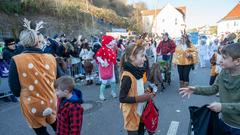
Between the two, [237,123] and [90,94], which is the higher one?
[237,123]

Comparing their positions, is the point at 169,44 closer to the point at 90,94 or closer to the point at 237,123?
the point at 90,94

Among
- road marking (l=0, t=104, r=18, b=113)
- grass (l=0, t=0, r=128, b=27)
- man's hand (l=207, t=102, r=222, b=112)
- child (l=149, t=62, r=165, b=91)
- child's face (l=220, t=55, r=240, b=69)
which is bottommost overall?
road marking (l=0, t=104, r=18, b=113)

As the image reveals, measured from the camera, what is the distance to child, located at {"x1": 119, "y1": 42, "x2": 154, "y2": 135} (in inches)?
135

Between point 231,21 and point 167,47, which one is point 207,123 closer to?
point 167,47


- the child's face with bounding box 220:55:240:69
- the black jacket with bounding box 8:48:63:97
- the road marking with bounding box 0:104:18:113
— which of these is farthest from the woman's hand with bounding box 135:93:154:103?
the road marking with bounding box 0:104:18:113

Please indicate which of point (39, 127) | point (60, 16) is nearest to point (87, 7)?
point (60, 16)

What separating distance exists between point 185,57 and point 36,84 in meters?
6.11

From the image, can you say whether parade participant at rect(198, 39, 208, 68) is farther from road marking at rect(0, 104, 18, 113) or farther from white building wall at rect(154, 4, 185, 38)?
white building wall at rect(154, 4, 185, 38)

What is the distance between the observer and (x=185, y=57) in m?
8.78

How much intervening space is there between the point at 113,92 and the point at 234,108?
6.19 meters

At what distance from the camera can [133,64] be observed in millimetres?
3541

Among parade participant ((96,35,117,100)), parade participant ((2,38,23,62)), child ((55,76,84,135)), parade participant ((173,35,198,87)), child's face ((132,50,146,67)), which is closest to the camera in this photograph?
child ((55,76,84,135))

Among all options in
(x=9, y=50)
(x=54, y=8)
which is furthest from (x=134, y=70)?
(x=54, y=8)

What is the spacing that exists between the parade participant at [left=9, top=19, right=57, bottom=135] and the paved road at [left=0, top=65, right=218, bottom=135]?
76.7 inches
